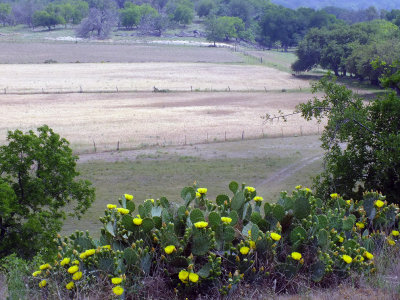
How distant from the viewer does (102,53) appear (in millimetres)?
121500

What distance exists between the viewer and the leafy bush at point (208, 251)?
20.3 ft

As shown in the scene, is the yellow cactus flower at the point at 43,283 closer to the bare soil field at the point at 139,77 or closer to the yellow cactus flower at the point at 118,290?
the yellow cactus flower at the point at 118,290

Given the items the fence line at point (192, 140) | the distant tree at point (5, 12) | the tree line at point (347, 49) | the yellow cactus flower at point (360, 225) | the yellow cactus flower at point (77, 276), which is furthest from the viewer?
the distant tree at point (5, 12)

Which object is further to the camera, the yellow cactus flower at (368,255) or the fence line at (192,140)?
the fence line at (192,140)

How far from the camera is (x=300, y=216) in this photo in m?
7.29

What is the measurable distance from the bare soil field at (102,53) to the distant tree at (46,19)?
47.7 meters

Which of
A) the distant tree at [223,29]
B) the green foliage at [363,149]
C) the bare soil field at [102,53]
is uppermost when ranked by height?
the distant tree at [223,29]

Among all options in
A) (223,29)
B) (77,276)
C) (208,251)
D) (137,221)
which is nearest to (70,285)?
(77,276)

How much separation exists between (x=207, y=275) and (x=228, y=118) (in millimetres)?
44165

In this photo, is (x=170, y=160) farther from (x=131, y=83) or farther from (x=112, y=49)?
(x=112, y=49)

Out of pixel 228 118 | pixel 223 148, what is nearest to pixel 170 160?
pixel 223 148

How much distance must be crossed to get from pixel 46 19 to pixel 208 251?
18984cm

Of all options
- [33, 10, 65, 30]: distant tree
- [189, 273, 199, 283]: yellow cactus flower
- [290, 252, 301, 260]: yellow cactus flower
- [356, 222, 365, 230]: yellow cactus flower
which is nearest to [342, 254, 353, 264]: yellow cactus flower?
[290, 252, 301, 260]: yellow cactus flower

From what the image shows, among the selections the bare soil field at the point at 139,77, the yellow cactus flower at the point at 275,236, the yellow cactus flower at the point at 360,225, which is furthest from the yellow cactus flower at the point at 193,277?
the bare soil field at the point at 139,77
